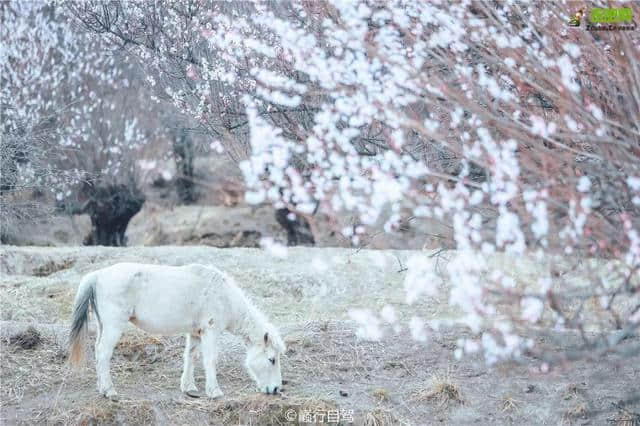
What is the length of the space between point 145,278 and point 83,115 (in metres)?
10.4

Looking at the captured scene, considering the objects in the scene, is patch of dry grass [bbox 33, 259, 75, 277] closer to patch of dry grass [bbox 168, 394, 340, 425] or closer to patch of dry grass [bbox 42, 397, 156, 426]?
patch of dry grass [bbox 42, 397, 156, 426]

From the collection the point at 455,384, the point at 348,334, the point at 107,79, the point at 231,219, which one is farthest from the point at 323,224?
the point at 455,384

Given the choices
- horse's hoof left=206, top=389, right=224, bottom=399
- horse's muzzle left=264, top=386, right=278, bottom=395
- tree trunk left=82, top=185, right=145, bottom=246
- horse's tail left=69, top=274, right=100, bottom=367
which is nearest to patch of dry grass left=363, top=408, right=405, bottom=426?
horse's muzzle left=264, top=386, right=278, bottom=395

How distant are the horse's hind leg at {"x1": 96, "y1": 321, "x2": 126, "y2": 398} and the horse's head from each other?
3.68 ft

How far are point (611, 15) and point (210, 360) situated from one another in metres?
4.15

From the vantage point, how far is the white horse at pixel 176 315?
22.9ft

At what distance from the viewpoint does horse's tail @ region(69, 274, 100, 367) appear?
7.03m

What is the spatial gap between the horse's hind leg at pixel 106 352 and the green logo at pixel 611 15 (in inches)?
170

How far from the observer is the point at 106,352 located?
6926mm

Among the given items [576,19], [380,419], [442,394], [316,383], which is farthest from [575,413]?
[576,19]

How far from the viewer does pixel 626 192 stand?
4621mm

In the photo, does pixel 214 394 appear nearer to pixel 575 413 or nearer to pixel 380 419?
pixel 380 419

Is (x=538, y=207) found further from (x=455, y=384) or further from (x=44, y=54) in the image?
(x=44, y=54)

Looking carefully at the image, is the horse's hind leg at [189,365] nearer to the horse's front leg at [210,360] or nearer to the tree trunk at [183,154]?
the horse's front leg at [210,360]
